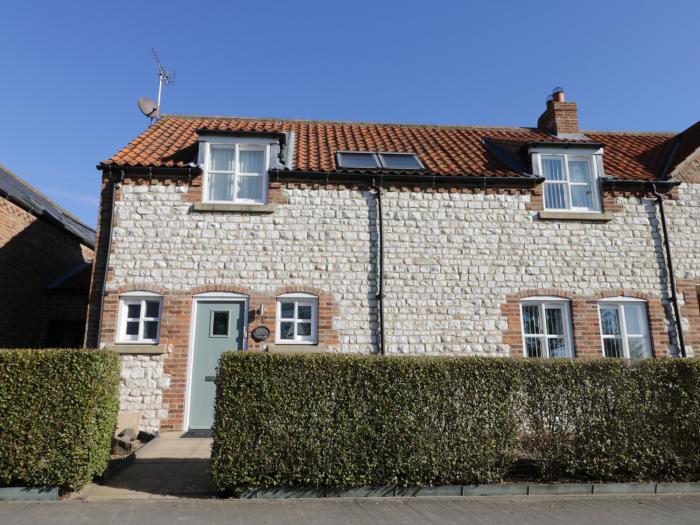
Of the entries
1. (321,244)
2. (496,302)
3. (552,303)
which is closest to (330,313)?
(321,244)

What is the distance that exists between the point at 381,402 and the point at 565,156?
847 centimetres

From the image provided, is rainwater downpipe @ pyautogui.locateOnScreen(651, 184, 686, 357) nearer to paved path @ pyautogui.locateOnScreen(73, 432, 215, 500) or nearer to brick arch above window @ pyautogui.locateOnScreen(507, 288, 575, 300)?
brick arch above window @ pyautogui.locateOnScreen(507, 288, 575, 300)

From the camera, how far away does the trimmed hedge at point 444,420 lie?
5.69 metres

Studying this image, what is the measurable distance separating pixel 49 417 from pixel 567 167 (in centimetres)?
1145

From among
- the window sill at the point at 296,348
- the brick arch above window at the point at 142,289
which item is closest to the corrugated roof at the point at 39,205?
the brick arch above window at the point at 142,289

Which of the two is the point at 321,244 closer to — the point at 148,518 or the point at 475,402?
the point at 475,402

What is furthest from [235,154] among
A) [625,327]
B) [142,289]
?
[625,327]

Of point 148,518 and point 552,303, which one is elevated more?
point 552,303

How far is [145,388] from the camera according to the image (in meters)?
9.16

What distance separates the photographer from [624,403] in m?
6.26

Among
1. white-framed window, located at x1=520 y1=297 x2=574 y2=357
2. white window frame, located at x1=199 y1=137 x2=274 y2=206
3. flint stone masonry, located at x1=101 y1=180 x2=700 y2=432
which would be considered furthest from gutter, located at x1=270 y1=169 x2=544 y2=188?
white-framed window, located at x1=520 y1=297 x2=574 y2=357

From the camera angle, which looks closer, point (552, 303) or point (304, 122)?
point (552, 303)

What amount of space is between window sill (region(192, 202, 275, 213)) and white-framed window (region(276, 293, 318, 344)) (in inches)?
79.1

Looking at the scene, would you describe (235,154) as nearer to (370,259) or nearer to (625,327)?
(370,259)
